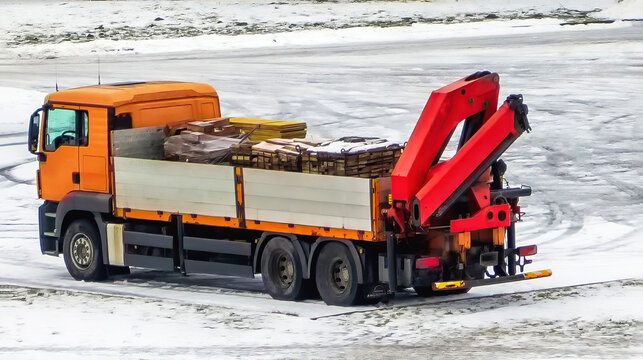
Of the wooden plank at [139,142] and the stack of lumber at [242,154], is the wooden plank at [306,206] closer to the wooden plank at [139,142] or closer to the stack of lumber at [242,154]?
the stack of lumber at [242,154]

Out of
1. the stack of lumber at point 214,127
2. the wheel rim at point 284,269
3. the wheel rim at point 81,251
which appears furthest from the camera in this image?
the wheel rim at point 81,251

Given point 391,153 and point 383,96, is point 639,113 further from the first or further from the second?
point 391,153

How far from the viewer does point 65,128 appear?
19.2 m

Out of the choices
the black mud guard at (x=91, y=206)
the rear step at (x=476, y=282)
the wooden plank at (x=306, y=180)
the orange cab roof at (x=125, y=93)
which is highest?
the orange cab roof at (x=125, y=93)

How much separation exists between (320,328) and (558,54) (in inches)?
1171

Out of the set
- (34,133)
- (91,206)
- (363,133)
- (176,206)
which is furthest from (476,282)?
(363,133)

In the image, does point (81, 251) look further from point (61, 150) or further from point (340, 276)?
point (340, 276)

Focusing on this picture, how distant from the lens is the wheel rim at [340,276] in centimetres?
1623

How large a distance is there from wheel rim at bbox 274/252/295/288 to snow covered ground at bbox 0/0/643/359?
366mm

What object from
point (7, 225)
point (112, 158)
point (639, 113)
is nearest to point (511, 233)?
point (112, 158)

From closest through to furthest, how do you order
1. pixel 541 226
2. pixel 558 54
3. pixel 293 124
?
pixel 293 124
pixel 541 226
pixel 558 54

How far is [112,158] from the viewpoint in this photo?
1850cm

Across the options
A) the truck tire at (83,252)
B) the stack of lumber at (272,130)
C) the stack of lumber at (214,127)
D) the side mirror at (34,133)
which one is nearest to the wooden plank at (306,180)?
the stack of lumber at (272,130)

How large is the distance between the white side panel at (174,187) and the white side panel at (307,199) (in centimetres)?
39
